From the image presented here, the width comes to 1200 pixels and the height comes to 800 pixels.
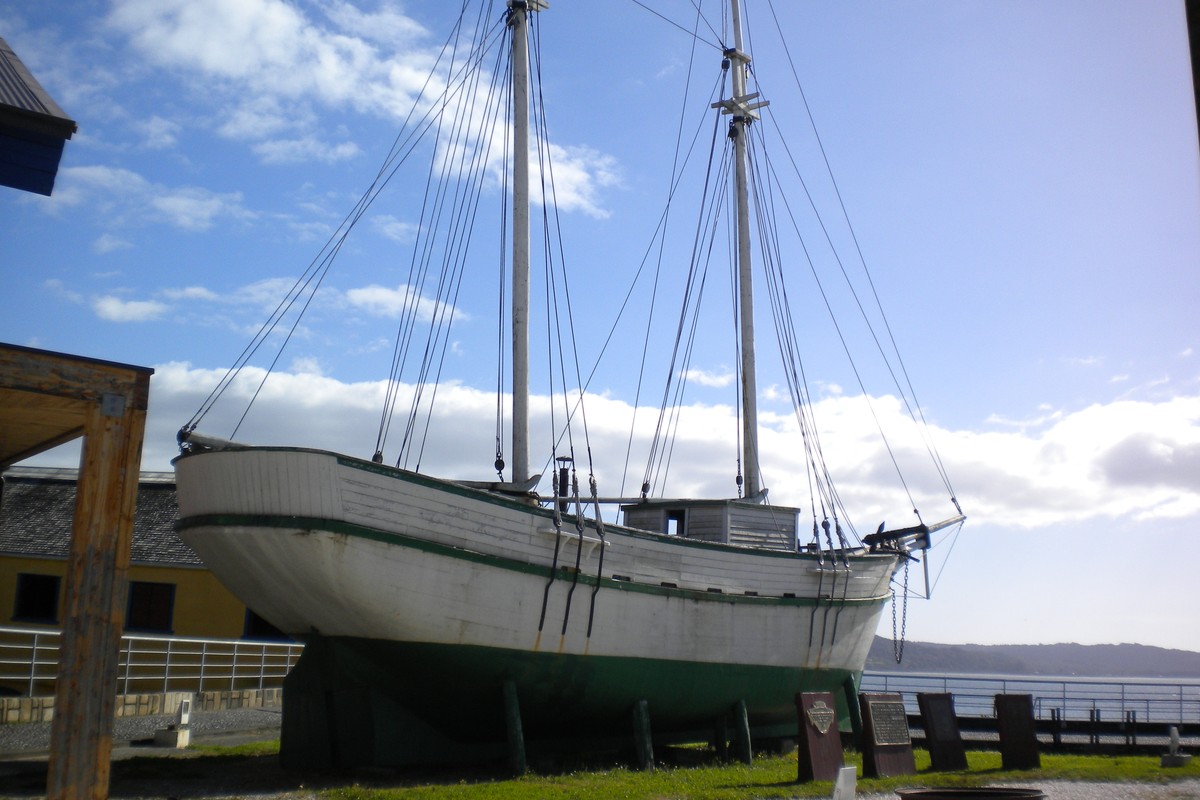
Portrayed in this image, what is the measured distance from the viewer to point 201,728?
18812mm

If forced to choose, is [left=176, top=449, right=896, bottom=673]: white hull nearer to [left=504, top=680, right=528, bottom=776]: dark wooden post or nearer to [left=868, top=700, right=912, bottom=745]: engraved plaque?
[left=504, top=680, right=528, bottom=776]: dark wooden post

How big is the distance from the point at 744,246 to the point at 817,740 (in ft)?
49.5

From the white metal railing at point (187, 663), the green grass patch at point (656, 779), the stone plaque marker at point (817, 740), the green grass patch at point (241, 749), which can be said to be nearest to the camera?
the green grass patch at point (656, 779)

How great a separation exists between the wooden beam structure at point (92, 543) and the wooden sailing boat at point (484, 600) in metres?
4.82

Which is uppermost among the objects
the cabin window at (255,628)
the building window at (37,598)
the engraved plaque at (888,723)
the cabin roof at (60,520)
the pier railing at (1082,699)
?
the cabin roof at (60,520)

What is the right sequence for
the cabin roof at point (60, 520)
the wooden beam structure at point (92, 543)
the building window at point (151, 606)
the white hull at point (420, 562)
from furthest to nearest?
1. the cabin roof at point (60, 520)
2. the building window at point (151, 606)
3. the white hull at point (420, 562)
4. the wooden beam structure at point (92, 543)

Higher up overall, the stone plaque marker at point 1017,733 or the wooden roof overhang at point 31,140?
the wooden roof overhang at point 31,140

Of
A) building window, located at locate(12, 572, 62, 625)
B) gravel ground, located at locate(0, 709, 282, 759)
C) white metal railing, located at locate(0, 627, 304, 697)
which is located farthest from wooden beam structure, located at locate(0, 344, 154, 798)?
building window, located at locate(12, 572, 62, 625)

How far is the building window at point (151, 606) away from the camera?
80.0 feet

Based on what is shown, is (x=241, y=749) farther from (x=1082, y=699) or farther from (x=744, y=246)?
(x=1082, y=699)

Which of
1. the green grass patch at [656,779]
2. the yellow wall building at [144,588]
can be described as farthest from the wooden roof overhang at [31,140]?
the yellow wall building at [144,588]

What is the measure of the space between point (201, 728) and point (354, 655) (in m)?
6.05

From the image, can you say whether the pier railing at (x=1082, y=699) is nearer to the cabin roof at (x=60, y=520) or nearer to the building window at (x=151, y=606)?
the building window at (x=151, y=606)

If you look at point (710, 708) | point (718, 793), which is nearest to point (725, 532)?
point (710, 708)
